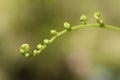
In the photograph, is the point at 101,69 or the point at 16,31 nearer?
the point at 101,69

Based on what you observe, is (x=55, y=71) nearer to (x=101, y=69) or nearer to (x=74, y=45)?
(x=74, y=45)

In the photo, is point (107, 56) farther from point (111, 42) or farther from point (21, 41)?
point (21, 41)

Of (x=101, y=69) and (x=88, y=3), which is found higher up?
(x=88, y=3)

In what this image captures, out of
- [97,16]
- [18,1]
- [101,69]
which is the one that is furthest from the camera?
[18,1]

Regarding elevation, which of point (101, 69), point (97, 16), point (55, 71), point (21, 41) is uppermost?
point (21, 41)

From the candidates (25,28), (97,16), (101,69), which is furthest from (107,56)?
(97,16)

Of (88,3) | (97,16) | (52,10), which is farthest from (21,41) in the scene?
(97,16)

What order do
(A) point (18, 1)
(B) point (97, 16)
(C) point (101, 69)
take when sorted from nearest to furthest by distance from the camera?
(B) point (97, 16) < (C) point (101, 69) < (A) point (18, 1)
